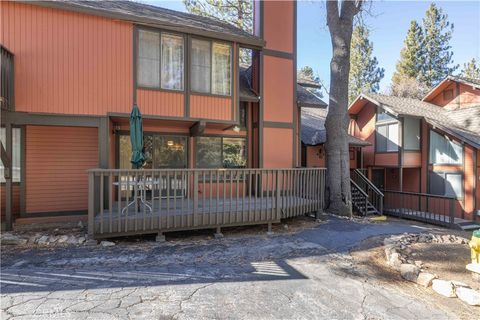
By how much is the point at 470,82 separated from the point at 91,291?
17967 millimetres

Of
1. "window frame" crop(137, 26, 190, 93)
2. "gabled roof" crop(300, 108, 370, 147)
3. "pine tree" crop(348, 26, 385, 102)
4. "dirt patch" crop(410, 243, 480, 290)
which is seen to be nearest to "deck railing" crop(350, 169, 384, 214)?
"gabled roof" crop(300, 108, 370, 147)

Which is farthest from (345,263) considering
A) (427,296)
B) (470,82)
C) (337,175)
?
(470,82)

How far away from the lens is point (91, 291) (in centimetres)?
360

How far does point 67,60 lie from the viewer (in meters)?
6.66

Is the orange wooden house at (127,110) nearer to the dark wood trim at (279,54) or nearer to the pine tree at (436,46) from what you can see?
the dark wood trim at (279,54)

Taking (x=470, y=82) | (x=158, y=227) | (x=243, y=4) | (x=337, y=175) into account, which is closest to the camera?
(x=158, y=227)

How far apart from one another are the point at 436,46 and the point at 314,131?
23702 mm

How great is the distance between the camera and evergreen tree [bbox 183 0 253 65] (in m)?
17.0

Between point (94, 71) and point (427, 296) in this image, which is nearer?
point (427, 296)

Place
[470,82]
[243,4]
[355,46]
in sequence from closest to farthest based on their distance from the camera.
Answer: [470,82]
[243,4]
[355,46]

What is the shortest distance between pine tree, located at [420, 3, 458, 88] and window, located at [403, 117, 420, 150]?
730 inches

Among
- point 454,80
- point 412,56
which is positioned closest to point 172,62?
point 454,80

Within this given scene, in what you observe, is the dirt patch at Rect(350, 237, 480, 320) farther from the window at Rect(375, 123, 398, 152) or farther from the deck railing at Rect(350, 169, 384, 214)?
the window at Rect(375, 123, 398, 152)

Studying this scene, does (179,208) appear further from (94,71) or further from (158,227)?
(94,71)
